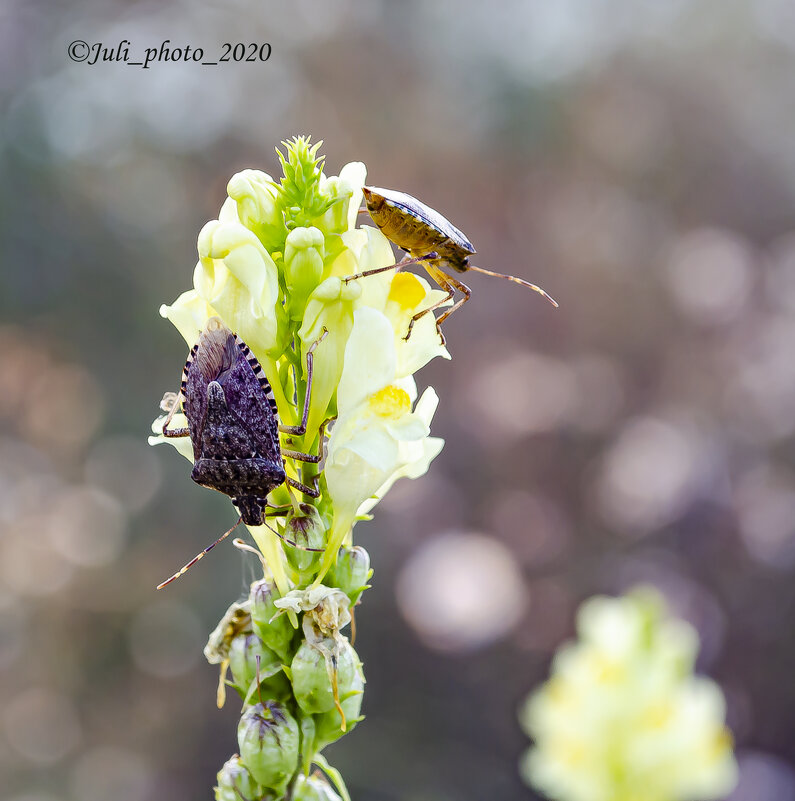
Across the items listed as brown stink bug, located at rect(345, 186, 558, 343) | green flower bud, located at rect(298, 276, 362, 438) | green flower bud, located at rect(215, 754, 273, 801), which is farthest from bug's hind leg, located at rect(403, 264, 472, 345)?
green flower bud, located at rect(215, 754, 273, 801)

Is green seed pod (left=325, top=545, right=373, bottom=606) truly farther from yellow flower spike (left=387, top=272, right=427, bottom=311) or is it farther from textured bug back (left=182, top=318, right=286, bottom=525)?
yellow flower spike (left=387, top=272, right=427, bottom=311)

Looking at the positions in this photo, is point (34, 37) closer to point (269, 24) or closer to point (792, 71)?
point (269, 24)

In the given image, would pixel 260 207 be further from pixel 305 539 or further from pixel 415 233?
pixel 305 539

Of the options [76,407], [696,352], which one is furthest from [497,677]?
[76,407]

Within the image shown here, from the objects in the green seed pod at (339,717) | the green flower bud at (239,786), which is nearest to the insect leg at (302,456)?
the green seed pod at (339,717)

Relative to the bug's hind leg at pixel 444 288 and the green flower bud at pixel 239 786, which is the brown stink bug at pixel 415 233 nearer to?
the bug's hind leg at pixel 444 288
